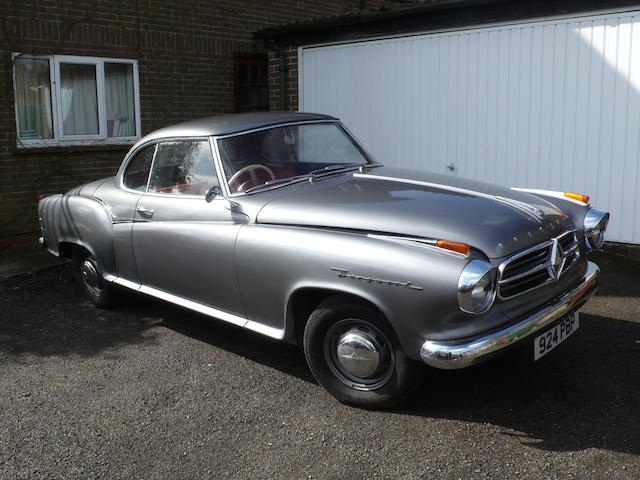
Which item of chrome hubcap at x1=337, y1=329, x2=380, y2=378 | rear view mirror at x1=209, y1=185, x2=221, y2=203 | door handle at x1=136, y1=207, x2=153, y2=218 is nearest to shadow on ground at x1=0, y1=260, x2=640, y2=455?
chrome hubcap at x1=337, y1=329, x2=380, y2=378

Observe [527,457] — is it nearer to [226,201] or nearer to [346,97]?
[226,201]

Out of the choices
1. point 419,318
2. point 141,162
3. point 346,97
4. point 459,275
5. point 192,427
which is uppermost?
point 346,97

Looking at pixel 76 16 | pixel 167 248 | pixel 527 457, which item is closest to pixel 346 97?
pixel 76 16

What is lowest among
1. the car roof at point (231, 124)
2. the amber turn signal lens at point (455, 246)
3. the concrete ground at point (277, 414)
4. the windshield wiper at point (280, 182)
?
the concrete ground at point (277, 414)

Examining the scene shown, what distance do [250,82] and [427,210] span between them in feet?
26.5

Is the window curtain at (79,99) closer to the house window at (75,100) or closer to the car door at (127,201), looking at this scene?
the house window at (75,100)

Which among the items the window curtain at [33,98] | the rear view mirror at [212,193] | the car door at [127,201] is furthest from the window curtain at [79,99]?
the rear view mirror at [212,193]

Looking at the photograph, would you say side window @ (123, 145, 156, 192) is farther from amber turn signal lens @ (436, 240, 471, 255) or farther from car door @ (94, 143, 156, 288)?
amber turn signal lens @ (436, 240, 471, 255)

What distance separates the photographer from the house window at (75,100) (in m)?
8.75

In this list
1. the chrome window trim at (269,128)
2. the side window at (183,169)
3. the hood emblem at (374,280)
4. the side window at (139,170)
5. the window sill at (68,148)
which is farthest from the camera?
the window sill at (68,148)

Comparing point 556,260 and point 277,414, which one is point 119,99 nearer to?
point 277,414

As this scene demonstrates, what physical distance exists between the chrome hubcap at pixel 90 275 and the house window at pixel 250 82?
222 inches

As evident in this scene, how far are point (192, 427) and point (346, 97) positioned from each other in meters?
6.40

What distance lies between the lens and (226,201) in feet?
14.5
